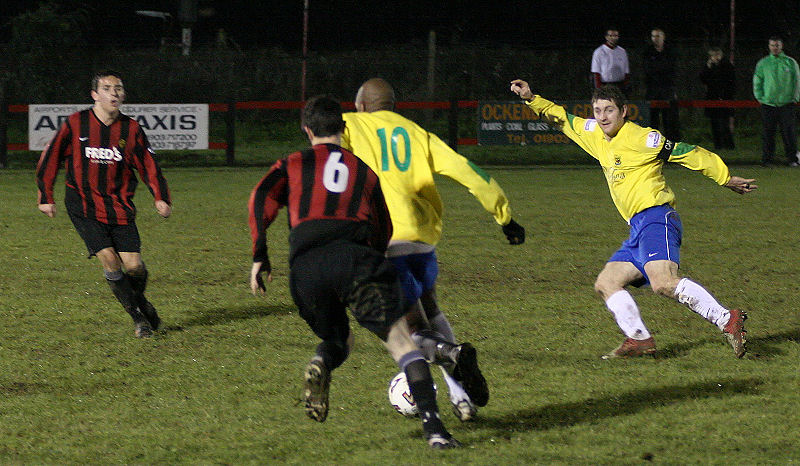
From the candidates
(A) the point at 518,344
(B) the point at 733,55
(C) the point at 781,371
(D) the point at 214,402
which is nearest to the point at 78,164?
(D) the point at 214,402

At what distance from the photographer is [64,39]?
26672 millimetres

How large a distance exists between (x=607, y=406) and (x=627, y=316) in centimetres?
118

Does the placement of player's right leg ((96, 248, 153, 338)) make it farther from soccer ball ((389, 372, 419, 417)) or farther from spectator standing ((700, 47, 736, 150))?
spectator standing ((700, 47, 736, 150))

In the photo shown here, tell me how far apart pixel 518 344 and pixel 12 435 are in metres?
3.20

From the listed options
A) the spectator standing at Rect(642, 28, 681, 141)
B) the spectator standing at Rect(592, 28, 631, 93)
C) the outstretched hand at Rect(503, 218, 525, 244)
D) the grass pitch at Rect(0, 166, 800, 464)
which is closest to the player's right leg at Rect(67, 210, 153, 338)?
the grass pitch at Rect(0, 166, 800, 464)

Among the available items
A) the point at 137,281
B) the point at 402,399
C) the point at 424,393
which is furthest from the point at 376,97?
the point at 137,281

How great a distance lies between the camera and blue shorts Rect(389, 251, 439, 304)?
5757 millimetres

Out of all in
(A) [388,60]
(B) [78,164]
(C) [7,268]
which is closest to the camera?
(B) [78,164]

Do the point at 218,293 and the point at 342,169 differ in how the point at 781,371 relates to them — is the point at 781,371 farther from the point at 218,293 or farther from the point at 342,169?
the point at 218,293

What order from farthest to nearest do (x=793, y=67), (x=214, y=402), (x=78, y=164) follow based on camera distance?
(x=793, y=67) < (x=78, y=164) < (x=214, y=402)

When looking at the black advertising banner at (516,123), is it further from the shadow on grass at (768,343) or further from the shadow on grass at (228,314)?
the shadow on grass at (768,343)

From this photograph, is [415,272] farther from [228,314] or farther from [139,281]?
[228,314]

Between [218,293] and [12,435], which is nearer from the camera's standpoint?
[12,435]

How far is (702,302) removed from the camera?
6.98 meters
